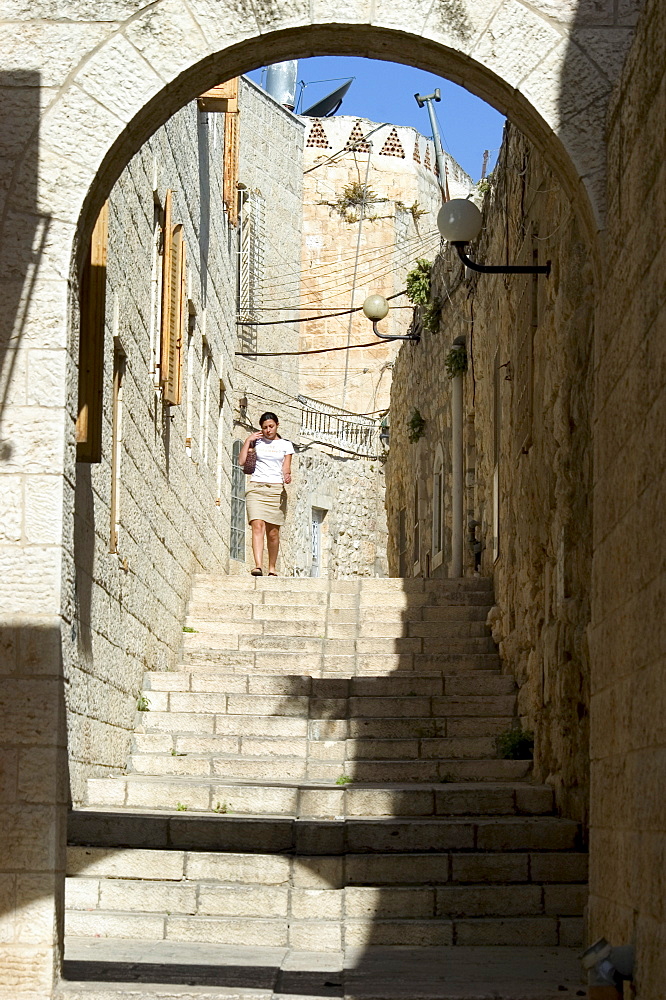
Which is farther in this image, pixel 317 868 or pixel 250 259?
pixel 250 259

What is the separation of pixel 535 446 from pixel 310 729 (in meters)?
2.12

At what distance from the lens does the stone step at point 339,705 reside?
8672 mm

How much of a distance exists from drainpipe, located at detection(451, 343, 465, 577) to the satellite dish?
24958 mm

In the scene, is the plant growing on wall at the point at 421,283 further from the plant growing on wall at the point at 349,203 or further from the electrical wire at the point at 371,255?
the plant growing on wall at the point at 349,203

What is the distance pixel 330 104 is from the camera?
37219 mm

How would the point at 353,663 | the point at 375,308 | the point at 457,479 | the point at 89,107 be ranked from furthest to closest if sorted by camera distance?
the point at 375,308
the point at 457,479
the point at 353,663
the point at 89,107

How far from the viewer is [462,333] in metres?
13.4

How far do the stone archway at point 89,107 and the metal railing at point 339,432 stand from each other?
22.0m

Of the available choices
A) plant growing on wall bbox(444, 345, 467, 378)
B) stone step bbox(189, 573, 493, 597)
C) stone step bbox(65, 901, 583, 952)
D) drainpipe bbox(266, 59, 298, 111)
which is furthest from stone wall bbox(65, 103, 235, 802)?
drainpipe bbox(266, 59, 298, 111)

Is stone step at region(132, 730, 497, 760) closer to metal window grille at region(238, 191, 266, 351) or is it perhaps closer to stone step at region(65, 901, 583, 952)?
stone step at region(65, 901, 583, 952)

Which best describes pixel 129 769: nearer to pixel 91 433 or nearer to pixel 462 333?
pixel 91 433

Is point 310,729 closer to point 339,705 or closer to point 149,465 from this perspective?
point 339,705

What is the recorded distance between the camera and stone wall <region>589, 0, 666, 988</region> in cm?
365

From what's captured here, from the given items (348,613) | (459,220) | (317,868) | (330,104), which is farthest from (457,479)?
(330,104)
